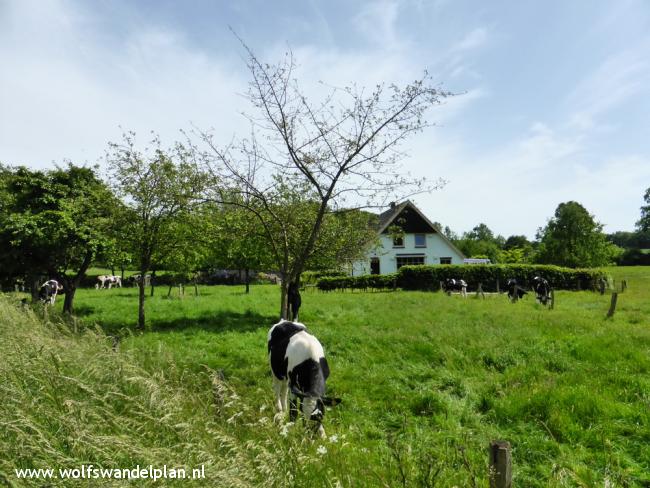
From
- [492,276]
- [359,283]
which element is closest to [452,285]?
[492,276]

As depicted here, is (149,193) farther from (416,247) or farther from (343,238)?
(416,247)

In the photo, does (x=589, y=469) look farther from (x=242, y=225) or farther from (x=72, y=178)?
(x=72, y=178)

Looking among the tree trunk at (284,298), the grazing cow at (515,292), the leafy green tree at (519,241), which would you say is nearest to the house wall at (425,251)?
the grazing cow at (515,292)

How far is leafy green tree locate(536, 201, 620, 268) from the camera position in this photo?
50969 millimetres

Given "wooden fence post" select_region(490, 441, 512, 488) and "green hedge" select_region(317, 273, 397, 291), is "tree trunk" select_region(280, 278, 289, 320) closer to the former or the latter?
"wooden fence post" select_region(490, 441, 512, 488)

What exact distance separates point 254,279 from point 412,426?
46.3 metres

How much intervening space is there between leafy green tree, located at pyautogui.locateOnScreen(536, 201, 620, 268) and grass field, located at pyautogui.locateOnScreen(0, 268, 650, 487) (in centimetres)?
→ 4273

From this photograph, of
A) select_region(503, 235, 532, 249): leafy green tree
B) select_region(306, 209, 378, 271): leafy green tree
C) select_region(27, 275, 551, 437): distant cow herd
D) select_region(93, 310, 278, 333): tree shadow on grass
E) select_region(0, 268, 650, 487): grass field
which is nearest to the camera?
select_region(0, 268, 650, 487): grass field

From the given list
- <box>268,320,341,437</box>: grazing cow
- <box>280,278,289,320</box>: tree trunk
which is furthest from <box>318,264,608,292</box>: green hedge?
<box>268,320,341,437</box>: grazing cow

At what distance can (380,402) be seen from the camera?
7070 mm

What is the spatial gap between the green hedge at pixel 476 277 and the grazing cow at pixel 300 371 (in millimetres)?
27039

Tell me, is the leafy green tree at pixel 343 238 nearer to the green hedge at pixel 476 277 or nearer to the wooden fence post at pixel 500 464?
the wooden fence post at pixel 500 464

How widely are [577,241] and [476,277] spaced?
26519 millimetres

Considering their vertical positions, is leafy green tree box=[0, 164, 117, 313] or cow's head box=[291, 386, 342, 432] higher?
leafy green tree box=[0, 164, 117, 313]
